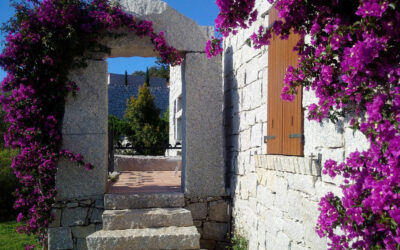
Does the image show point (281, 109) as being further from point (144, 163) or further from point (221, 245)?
point (144, 163)

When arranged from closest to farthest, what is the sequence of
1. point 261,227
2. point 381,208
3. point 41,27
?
point 381,208 < point 261,227 < point 41,27

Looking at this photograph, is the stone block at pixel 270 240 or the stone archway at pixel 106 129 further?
the stone archway at pixel 106 129

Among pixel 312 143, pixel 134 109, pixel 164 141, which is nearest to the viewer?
pixel 312 143

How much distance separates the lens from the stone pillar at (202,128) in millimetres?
4727

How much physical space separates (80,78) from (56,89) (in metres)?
0.33

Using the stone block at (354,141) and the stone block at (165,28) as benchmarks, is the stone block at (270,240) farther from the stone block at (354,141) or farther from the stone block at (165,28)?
the stone block at (165,28)

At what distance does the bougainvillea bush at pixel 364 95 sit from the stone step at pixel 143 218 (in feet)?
8.34

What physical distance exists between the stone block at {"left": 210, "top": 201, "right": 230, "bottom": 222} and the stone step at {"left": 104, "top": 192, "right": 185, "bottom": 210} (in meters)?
0.44

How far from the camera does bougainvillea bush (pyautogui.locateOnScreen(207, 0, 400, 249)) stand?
151 centimetres

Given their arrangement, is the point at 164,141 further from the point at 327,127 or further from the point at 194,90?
the point at 327,127

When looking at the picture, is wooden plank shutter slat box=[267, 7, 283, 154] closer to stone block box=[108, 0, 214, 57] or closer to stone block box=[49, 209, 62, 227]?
stone block box=[108, 0, 214, 57]

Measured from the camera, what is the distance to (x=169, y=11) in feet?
15.7

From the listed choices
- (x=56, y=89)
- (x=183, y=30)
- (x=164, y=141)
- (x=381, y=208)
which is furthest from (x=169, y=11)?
(x=164, y=141)

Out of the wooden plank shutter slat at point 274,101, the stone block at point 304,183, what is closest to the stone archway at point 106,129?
the wooden plank shutter slat at point 274,101
